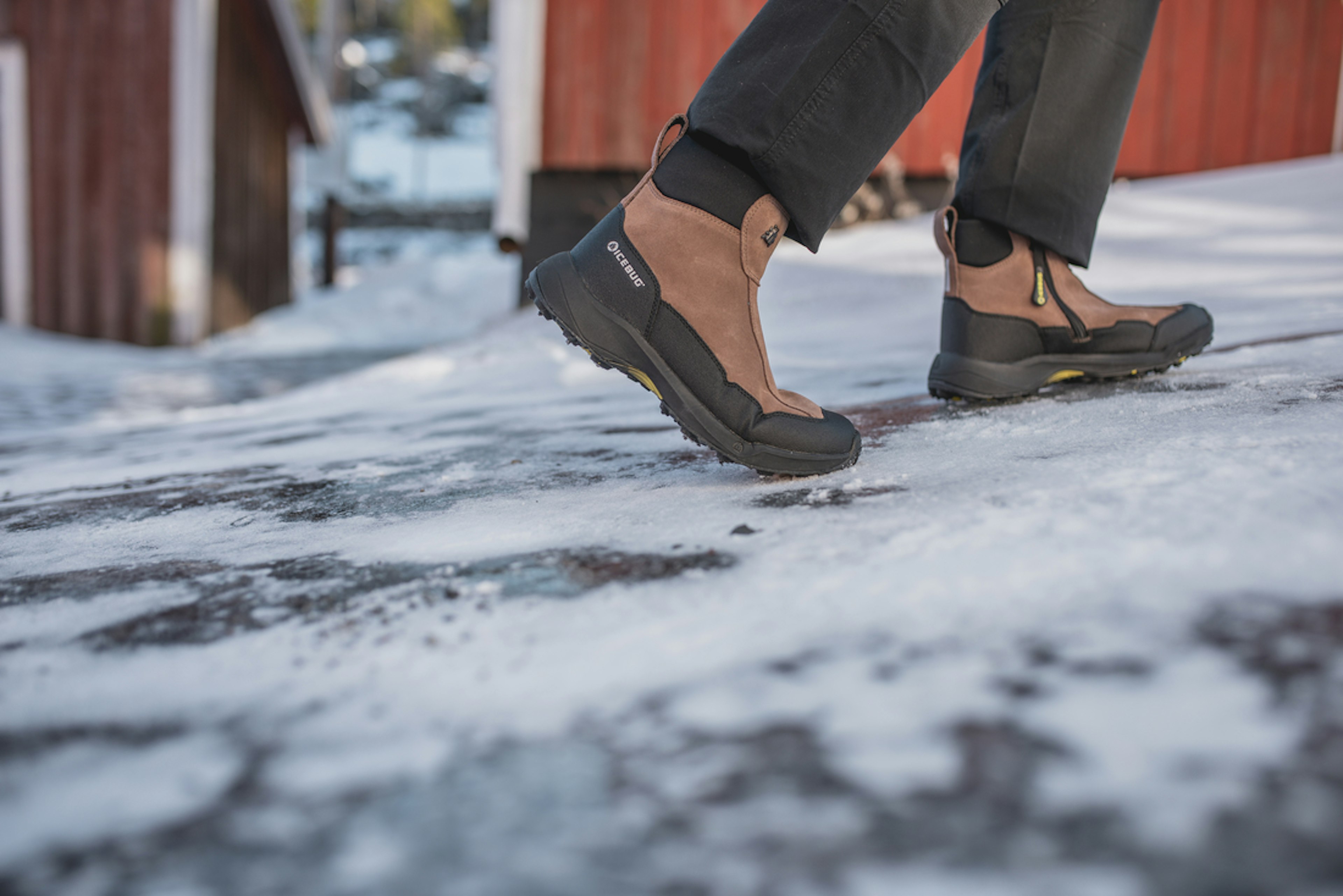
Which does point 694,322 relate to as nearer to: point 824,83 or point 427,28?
point 824,83

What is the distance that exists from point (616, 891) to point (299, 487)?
2.94 feet

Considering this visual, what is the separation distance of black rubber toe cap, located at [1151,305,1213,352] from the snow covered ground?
0.17 metres

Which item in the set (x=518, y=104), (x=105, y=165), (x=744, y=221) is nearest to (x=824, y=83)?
(x=744, y=221)

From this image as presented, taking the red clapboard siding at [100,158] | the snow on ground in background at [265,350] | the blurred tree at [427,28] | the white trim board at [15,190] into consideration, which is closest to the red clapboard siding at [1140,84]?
the snow on ground in background at [265,350]

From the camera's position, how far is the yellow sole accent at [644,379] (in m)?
0.90

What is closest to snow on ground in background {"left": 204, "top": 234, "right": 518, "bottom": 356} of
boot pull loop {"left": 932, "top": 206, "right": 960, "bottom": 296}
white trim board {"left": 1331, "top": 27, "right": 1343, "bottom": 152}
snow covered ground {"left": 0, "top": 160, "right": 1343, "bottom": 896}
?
boot pull loop {"left": 932, "top": 206, "right": 960, "bottom": 296}

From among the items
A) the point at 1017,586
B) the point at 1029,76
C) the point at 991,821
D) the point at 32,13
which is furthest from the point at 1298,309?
the point at 32,13

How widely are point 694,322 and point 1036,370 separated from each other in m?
0.59

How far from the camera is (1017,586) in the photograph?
1.82 ft

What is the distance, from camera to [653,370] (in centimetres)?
89

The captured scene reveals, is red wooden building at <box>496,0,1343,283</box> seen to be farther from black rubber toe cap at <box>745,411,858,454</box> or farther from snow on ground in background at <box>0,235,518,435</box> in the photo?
black rubber toe cap at <box>745,411,858,454</box>

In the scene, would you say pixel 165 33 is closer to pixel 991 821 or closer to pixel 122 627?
pixel 122 627

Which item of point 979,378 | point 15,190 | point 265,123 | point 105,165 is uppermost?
point 265,123

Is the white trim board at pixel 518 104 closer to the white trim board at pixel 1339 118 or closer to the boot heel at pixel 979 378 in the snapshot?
the boot heel at pixel 979 378
